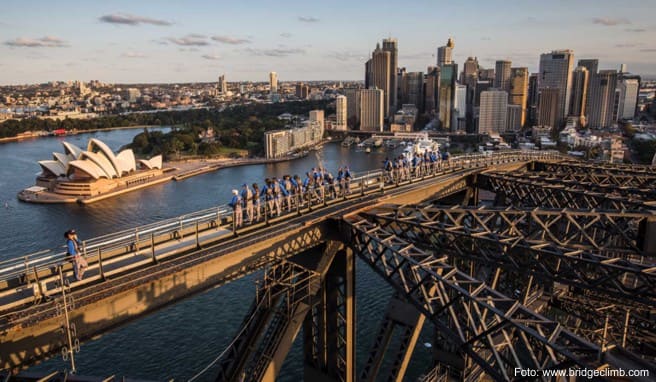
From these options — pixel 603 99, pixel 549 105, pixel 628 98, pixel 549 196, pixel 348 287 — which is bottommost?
pixel 348 287

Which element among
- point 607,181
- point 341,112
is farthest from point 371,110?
point 607,181

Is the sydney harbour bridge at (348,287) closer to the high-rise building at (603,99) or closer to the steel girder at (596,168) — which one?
the steel girder at (596,168)

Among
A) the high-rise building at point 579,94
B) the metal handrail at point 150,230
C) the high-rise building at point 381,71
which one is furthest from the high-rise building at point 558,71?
the metal handrail at point 150,230

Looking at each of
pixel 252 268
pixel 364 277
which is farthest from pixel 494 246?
pixel 364 277

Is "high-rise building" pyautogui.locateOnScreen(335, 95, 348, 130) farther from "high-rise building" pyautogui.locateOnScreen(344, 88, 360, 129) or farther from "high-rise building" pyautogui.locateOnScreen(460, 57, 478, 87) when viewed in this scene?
"high-rise building" pyautogui.locateOnScreen(460, 57, 478, 87)

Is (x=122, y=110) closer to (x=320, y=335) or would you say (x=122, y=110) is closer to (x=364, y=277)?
(x=364, y=277)

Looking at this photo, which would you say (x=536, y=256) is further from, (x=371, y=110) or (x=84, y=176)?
(x=371, y=110)

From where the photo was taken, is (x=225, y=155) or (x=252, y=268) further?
(x=225, y=155)
